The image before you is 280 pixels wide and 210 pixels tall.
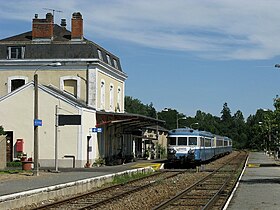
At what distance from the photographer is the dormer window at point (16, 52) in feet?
158

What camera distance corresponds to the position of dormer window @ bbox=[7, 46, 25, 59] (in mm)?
48219

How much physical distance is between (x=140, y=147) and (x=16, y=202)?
47951 mm

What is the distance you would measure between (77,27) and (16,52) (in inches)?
209

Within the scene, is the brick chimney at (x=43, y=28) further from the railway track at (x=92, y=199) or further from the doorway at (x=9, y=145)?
the railway track at (x=92, y=199)

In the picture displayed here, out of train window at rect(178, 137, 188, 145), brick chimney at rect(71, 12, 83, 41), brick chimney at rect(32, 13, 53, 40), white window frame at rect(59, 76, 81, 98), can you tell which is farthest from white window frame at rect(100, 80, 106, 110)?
train window at rect(178, 137, 188, 145)

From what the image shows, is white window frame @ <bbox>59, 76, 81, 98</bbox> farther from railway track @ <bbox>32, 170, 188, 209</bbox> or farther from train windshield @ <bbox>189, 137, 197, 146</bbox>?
railway track @ <bbox>32, 170, 188, 209</bbox>

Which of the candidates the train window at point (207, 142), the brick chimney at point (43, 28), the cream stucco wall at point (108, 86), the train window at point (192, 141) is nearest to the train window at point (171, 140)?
the train window at point (192, 141)

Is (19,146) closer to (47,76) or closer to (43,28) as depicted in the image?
(47,76)

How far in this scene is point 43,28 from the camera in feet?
162

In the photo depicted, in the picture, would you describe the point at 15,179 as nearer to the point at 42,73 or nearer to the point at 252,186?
the point at 252,186

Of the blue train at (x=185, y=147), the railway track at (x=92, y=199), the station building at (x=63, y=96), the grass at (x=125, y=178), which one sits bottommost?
the railway track at (x=92, y=199)

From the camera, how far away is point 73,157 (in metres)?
40.3

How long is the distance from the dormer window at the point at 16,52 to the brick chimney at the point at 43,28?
5.38ft

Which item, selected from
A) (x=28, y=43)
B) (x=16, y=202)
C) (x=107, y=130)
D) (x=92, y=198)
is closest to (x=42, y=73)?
(x=28, y=43)
